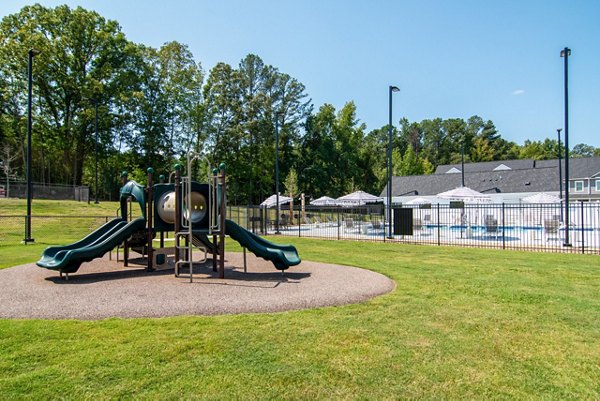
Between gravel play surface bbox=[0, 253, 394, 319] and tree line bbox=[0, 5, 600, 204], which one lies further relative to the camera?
tree line bbox=[0, 5, 600, 204]

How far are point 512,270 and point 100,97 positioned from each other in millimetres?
45737

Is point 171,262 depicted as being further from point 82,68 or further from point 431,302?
point 82,68

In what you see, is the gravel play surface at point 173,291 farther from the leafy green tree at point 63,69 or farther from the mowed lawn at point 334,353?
the leafy green tree at point 63,69

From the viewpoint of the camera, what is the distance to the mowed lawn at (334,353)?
3586mm

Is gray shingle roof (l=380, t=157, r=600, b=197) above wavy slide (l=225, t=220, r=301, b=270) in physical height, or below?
above

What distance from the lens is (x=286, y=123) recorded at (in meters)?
57.8

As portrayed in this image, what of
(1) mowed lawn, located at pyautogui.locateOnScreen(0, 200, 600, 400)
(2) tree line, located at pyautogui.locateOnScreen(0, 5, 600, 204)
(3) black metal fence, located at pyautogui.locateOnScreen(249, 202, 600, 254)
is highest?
(2) tree line, located at pyautogui.locateOnScreen(0, 5, 600, 204)

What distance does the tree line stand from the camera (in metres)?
42.4

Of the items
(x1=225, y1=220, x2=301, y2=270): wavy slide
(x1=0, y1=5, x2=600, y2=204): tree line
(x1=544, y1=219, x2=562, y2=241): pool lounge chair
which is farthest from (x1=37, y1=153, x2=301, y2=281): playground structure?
(x1=0, y1=5, x2=600, y2=204): tree line

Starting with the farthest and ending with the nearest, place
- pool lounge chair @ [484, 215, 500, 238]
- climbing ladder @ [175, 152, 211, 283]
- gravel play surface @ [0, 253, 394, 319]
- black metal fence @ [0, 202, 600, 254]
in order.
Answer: pool lounge chair @ [484, 215, 500, 238] → black metal fence @ [0, 202, 600, 254] → climbing ladder @ [175, 152, 211, 283] → gravel play surface @ [0, 253, 394, 319]

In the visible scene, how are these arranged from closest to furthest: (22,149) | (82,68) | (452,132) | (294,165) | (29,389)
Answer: (29,389), (82,68), (22,149), (294,165), (452,132)

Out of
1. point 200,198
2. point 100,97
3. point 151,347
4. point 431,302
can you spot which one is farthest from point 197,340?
point 100,97

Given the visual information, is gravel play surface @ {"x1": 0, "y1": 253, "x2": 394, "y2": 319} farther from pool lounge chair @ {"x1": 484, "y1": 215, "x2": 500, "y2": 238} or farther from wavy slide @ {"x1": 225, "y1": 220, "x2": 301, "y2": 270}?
pool lounge chair @ {"x1": 484, "y1": 215, "x2": 500, "y2": 238}

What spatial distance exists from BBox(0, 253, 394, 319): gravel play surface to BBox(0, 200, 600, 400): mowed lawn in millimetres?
513
